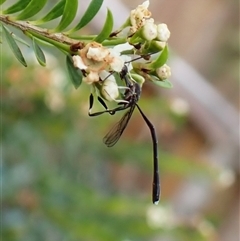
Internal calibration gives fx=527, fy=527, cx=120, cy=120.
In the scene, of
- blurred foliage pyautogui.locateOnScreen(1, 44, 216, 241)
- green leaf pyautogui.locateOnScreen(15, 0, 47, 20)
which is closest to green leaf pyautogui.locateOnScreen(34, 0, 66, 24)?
green leaf pyautogui.locateOnScreen(15, 0, 47, 20)

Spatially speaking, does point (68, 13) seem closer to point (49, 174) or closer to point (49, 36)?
point (49, 36)

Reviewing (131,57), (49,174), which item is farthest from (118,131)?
(49,174)

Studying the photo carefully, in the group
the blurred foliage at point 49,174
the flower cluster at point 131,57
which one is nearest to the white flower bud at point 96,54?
the flower cluster at point 131,57

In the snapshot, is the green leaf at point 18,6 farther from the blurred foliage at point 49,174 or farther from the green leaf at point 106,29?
the blurred foliage at point 49,174

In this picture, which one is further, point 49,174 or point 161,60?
point 49,174

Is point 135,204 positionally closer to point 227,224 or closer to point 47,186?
point 47,186
